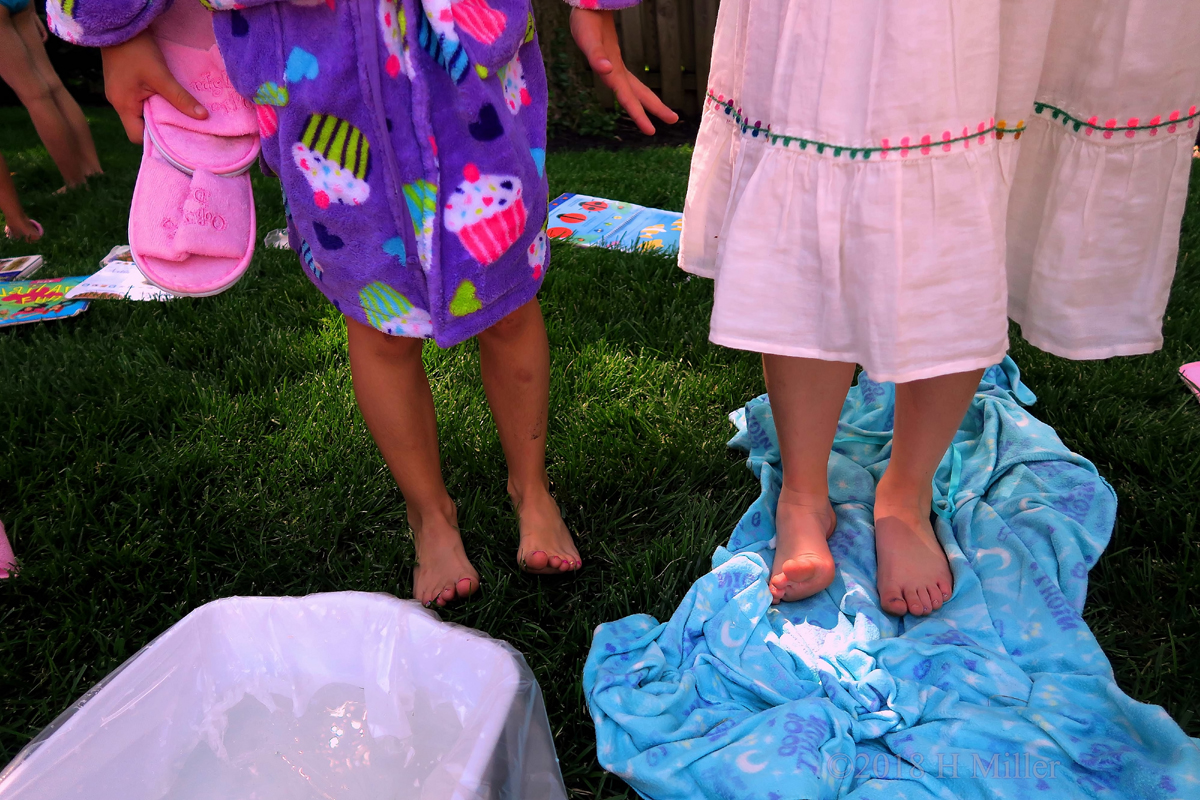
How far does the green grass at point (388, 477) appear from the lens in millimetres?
1261

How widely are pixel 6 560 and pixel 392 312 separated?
2.86 feet

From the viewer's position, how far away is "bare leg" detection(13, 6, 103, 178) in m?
3.62

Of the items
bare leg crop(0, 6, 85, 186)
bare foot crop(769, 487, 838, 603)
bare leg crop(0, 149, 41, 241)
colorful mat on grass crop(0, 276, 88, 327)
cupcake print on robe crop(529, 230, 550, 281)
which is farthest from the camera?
bare leg crop(0, 6, 85, 186)

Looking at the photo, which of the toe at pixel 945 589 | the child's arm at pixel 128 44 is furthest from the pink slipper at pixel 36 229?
the toe at pixel 945 589

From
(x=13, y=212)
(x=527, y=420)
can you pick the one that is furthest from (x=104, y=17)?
(x=13, y=212)

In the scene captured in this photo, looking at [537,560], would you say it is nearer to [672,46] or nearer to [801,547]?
[801,547]

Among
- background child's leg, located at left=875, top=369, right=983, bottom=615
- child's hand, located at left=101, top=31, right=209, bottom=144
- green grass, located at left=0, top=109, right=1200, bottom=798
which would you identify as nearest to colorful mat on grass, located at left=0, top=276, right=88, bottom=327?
green grass, located at left=0, top=109, right=1200, bottom=798

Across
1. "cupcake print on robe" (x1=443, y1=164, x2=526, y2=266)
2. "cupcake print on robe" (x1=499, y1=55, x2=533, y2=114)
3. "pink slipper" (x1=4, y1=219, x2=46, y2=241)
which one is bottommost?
"pink slipper" (x1=4, y1=219, x2=46, y2=241)

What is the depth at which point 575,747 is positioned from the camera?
1.11 metres

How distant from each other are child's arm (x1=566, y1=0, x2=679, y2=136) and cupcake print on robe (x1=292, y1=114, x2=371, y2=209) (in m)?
0.33

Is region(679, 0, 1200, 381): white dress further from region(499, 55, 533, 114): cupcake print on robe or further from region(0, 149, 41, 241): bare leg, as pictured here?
region(0, 149, 41, 241): bare leg

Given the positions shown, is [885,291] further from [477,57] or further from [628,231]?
[628,231]

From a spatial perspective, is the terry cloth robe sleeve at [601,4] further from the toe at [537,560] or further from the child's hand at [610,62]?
the toe at [537,560]

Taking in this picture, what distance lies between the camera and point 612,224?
2857 mm
